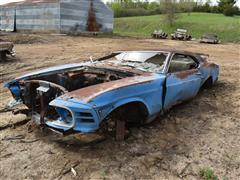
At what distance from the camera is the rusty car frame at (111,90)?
11.7 ft

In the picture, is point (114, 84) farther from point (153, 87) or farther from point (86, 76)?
point (86, 76)

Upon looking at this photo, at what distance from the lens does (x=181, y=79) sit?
512 cm

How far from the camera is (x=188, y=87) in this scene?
17.7ft

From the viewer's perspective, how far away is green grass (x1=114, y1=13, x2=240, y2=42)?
36.1 meters

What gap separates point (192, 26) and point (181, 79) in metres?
40.7

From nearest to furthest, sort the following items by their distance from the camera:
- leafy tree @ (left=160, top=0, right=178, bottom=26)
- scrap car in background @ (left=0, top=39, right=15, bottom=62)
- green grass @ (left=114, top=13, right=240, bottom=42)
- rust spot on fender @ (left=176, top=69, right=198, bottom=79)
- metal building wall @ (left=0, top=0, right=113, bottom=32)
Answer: rust spot on fender @ (left=176, top=69, right=198, bottom=79)
scrap car in background @ (left=0, top=39, right=15, bottom=62)
metal building wall @ (left=0, top=0, right=113, bottom=32)
green grass @ (left=114, top=13, right=240, bottom=42)
leafy tree @ (left=160, top=0, right=178, bottom=26)

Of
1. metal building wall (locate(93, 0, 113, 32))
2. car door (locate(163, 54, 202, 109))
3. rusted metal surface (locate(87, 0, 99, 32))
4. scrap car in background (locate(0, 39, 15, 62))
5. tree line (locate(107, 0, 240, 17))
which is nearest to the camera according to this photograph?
car door (locate(163, 54, 202, 109))

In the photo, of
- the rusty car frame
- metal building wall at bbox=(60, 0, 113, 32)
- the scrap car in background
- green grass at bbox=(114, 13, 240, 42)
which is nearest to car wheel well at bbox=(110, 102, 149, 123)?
the rusty car frame

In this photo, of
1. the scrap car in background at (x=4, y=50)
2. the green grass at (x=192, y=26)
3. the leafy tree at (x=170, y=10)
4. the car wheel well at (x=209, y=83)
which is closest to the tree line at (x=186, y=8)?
the leafy tree at (x=170, y=10)

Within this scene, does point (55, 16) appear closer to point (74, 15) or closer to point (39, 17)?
point (74, 15)

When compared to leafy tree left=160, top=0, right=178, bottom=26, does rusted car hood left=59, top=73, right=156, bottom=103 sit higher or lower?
lower

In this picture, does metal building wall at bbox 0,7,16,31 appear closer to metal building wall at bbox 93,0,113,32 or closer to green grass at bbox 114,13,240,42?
metal building wall at bbox 93,0,113,32

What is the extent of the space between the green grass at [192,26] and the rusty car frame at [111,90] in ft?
93.7

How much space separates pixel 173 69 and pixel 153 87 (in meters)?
0.95
